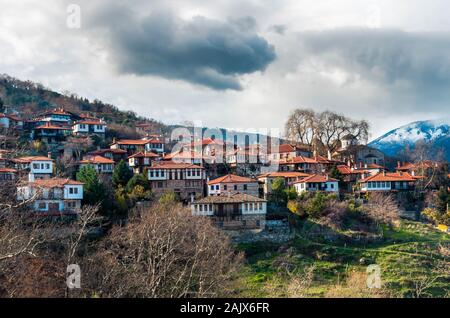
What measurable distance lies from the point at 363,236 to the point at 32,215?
2252 cm

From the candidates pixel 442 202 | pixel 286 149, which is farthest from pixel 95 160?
pixel 442 202

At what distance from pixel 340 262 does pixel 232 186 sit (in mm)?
11354

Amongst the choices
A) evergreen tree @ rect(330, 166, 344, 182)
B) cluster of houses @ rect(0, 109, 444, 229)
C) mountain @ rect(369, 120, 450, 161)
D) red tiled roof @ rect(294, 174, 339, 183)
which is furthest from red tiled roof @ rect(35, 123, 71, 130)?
mountain @ rect(369, 120, 450, 161)

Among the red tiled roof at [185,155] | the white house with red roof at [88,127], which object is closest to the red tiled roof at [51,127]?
the white house with red roof at [88,127]

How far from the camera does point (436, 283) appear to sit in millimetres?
29672

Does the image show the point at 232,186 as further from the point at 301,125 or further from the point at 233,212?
the point at 301,125

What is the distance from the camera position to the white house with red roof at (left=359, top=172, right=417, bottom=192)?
4631cm

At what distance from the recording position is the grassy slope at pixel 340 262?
28.6m

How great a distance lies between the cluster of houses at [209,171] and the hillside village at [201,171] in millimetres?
72

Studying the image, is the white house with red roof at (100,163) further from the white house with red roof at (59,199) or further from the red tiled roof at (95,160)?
the white house with red roof at (59,199)

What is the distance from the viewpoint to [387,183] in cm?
4672

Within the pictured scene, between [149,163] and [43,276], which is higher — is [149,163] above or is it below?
above
